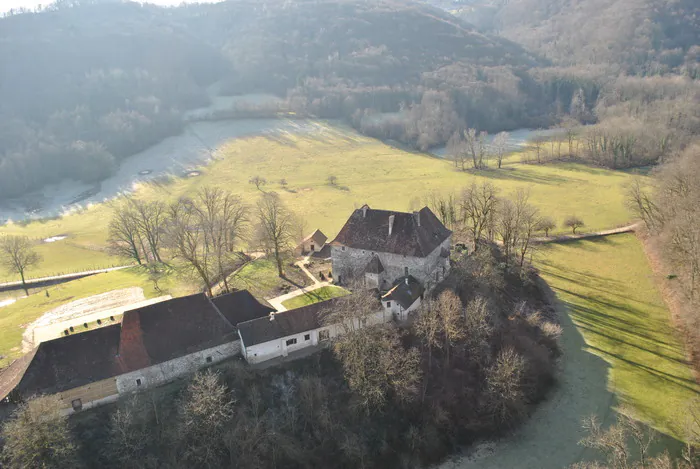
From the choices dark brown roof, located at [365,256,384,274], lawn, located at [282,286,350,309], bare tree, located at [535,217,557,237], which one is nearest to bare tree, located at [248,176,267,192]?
lawn, located at [282,286,350,309]

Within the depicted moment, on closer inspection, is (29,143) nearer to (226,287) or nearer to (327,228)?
(327,228)

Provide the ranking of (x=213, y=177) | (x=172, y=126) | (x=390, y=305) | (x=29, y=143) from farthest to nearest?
(x=172, y=126), (x=29, y=143), (x=213, y=177), (x=390, y=305)

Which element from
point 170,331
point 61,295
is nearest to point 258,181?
point 61,295

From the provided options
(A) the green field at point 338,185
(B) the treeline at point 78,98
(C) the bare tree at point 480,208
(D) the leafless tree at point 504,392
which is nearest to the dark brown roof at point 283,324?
(D) the leafless tree at point 504,392

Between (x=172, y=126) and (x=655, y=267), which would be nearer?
(x=655, y=267)

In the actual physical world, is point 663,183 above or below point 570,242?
above

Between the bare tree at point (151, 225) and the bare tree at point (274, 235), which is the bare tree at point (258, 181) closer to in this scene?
the bare tree at point (151, 225)

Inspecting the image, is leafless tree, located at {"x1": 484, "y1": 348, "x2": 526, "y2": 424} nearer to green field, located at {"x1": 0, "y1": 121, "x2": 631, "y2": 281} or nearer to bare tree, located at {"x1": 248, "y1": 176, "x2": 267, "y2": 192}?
green field, located at {"x1": 0, "y1": 121, "x2": 631, "y2": 281}

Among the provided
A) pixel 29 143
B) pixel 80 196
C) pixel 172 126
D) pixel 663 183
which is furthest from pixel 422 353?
pixel 172 126
